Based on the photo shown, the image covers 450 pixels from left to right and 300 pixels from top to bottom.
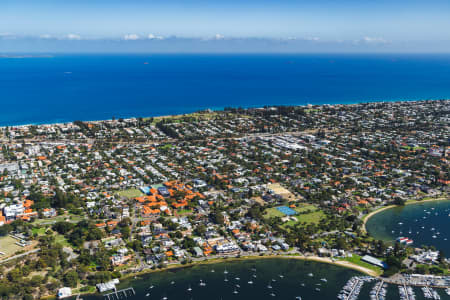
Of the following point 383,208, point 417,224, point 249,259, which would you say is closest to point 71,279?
point 249,259

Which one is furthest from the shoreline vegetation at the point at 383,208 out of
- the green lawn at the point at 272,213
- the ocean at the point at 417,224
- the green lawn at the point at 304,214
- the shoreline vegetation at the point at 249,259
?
the green lawn at the point at 272,213

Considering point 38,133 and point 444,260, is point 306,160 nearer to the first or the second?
point 444,260

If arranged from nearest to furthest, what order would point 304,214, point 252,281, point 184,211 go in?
point 252,281, point 304,214, point 184,211

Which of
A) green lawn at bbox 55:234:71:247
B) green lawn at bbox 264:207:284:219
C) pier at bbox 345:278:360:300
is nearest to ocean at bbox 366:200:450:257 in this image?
pier at bbox 345:278:360:300

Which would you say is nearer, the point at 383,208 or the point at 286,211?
the point at 286,211

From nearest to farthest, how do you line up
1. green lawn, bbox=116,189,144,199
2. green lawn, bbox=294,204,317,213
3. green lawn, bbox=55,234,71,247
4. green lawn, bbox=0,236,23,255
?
green lawn, bbox=0,236,23,255 → green lawn, bbox=55,234,71,247 → green lawn, bbox=294,204,317,213 → green lawn, bbox=116,189,144,199

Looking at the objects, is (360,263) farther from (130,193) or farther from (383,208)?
(130,193)

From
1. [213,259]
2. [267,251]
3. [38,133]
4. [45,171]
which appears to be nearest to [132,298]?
[213,259]

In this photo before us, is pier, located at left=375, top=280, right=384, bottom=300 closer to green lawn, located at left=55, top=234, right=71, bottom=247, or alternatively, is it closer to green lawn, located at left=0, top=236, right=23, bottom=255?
green lawn, located at left=55, top=234, right=71, bottom=247
